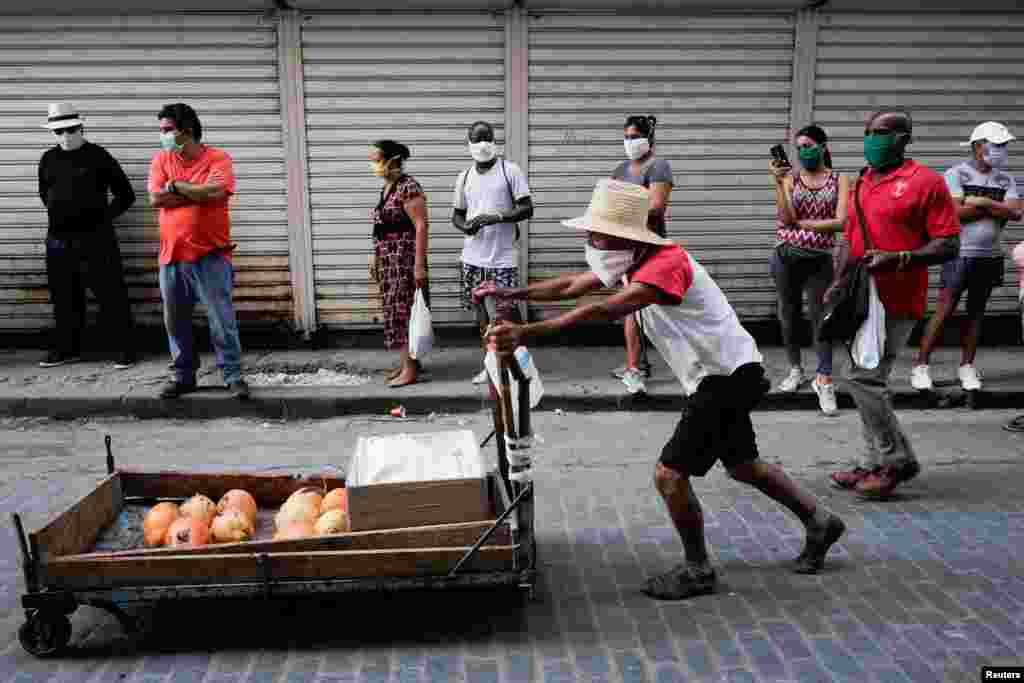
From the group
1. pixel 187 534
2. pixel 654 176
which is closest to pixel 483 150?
pixel 654 176

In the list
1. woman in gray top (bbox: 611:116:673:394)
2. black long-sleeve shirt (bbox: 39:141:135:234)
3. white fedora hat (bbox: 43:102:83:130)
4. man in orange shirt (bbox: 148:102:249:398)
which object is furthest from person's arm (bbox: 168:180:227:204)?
woman in gray top (bbox: 611:116:673:394)

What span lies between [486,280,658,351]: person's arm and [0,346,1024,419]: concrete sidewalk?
384 cm

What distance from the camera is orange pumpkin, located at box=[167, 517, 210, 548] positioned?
379 centimetres

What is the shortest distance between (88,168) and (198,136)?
1.76m

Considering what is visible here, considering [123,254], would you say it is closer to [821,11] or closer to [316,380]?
[316,380]

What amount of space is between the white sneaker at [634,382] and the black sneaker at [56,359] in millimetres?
5169

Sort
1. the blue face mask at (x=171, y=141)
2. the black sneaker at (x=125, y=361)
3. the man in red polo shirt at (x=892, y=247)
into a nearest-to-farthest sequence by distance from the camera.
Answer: the man in red polo shirt at (x=892, y=247), the blue face mask at (x=171, y=141), the black sneaker at (x=125, y=361)

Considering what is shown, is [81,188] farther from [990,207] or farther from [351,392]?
[990,207]

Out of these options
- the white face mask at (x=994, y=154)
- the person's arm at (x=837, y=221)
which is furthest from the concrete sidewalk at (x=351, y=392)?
the white face mask at (x=994, y=154)

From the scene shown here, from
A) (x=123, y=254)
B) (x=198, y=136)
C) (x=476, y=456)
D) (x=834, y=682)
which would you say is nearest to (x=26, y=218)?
(x=123, y=254)

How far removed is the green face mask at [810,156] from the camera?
6.90 meters

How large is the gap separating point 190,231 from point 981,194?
6.32 metres

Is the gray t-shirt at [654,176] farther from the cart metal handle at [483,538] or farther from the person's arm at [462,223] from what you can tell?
the cart metal handle at [483,538]

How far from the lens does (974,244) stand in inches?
294
